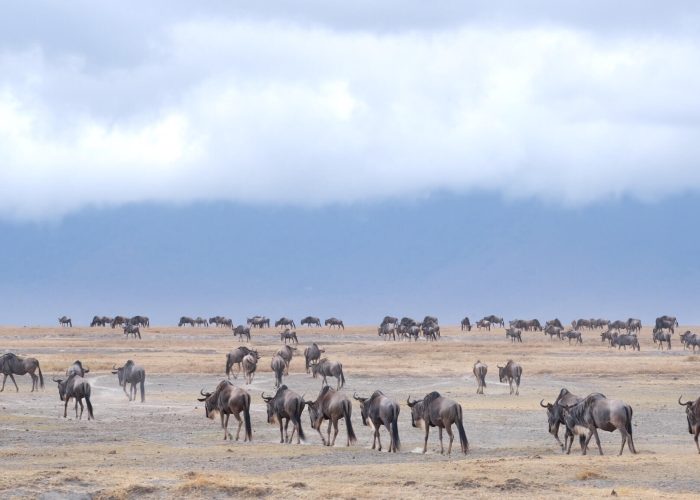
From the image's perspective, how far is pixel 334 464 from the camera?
23.2m

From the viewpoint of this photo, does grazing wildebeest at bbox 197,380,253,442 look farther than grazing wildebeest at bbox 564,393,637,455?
Yes

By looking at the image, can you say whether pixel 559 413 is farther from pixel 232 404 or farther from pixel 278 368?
pixel 278 368

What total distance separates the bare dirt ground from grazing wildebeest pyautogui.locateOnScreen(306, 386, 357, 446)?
450 millimetres

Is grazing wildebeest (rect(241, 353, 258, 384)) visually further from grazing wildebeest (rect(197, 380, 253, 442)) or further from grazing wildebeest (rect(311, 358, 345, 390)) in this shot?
grazing wildebeest (rect(197, 380, 253, 442))

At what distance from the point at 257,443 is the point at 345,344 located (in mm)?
55643

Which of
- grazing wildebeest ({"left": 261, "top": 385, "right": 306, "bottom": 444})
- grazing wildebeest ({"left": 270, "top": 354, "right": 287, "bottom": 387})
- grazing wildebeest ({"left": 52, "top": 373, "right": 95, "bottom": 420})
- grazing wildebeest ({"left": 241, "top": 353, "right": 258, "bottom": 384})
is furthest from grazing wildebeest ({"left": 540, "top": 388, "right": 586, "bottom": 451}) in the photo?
grazing wildebeest ({"left": 241, "top": 353, "right": 258, "bottom": 384})

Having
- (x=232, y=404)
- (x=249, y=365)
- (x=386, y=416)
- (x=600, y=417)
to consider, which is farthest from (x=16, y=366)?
(x=600, y=417)

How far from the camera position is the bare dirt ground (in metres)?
19.3

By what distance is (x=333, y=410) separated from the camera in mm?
26734

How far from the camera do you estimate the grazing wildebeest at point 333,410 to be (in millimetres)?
26422

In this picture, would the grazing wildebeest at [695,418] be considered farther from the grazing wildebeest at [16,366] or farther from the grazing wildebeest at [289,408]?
the grazing wildebeest at [16,366]

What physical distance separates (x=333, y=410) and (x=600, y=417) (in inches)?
250

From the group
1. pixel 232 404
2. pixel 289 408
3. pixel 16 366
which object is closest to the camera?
pixel 289 408

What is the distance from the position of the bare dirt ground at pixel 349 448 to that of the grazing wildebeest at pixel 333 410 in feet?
1.48
